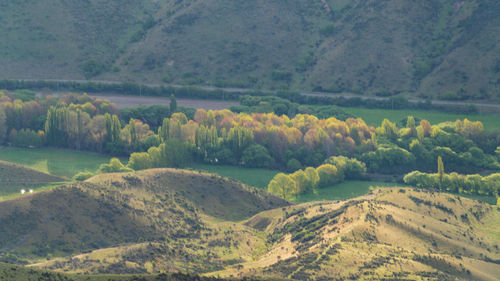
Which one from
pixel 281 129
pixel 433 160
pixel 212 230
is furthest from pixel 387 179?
pixel 212 230

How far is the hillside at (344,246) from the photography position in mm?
90688

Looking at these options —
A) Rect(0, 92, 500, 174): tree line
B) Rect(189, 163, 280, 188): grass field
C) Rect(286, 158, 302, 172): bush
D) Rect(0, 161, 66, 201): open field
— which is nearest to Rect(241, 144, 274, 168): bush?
Rect(0, 92, 500, 174): tree line

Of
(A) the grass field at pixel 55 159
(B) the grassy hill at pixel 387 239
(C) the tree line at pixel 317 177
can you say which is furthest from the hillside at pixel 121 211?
A: (A) the grass field at pixel 55 159

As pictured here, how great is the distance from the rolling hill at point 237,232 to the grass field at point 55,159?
33853mm

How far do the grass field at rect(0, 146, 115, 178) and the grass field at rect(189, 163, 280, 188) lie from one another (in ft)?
65.1

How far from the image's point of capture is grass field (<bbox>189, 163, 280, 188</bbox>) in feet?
494

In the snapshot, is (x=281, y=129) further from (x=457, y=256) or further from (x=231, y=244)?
(x=457, y=256)

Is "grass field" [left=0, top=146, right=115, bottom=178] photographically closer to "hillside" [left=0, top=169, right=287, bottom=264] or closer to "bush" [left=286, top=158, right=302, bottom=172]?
"hillside" [left=0, top=169, right=287, bottom=264]

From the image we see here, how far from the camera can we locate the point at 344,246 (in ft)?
315

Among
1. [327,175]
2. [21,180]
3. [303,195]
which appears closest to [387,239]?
[303,195]

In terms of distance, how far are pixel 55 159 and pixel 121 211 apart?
57.1m

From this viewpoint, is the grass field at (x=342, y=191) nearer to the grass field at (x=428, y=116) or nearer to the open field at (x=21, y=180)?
the open field at (x=21, y=180)

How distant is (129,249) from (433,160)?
271ft

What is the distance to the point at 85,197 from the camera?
360ft
